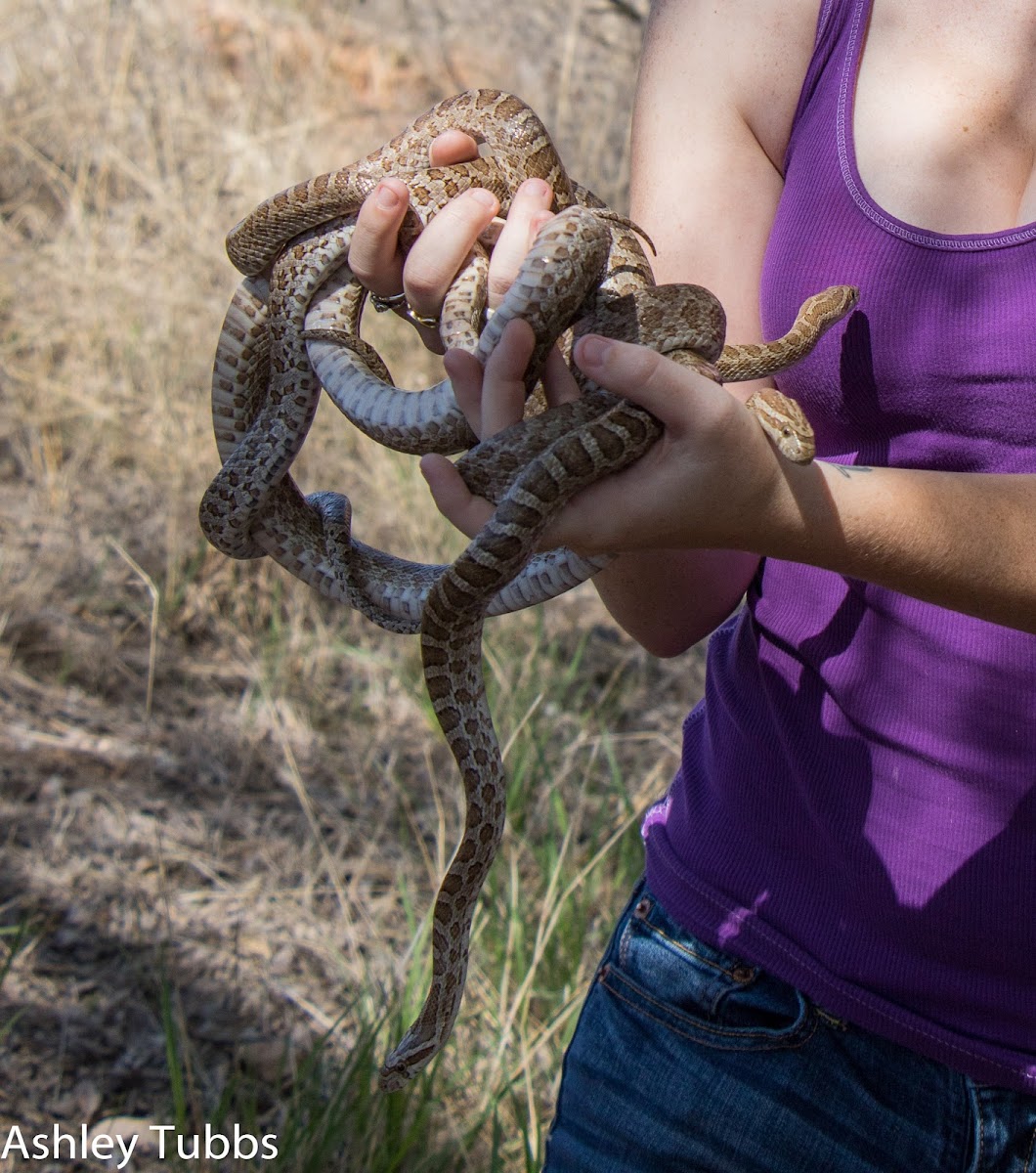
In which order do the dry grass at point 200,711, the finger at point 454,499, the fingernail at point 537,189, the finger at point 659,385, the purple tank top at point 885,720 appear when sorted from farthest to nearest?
the dry grass at point 200,711 < the fingernail at point 537,189 < the purple tank top at point 885,720 < the finger at point 454,499 < the finger at point 659,385

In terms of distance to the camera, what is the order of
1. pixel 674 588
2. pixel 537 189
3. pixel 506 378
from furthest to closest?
1. pixel 674 588
2. pixel 537 189
3. pixel 506 378

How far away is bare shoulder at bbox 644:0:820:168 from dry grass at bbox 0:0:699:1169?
1.39 m

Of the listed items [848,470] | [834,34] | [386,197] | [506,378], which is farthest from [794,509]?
[834,34]

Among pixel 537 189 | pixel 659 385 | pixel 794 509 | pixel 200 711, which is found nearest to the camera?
pixel 659 385

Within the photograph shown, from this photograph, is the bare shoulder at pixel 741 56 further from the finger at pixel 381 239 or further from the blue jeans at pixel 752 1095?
the blue jeans at pixel 752 1095

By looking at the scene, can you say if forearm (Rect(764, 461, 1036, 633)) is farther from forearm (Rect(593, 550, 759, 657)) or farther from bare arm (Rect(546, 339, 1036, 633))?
forearm (Rect(593, 550, 759, 657))

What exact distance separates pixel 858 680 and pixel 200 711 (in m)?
3.21

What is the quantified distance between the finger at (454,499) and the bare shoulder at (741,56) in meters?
0.89

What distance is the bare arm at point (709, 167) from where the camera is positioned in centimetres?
214

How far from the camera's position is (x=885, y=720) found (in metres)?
2.01

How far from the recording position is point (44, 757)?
4.27 meters

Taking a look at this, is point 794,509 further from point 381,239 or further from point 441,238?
point 381,239

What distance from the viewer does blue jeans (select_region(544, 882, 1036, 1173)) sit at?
6.20ft

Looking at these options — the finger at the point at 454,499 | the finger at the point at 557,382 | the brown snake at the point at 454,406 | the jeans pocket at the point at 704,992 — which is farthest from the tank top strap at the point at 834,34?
the jeans pocket at the point at 704,992
